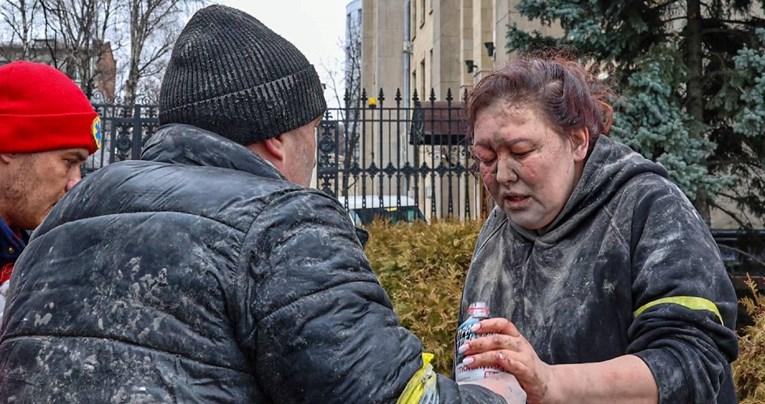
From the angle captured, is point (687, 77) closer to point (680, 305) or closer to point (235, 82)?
point (680, 305)

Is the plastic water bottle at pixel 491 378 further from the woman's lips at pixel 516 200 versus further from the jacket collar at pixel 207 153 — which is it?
the jacket collar at pixel 207 153

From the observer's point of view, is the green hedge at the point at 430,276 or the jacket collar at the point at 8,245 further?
the green hedge at the point at 430,276

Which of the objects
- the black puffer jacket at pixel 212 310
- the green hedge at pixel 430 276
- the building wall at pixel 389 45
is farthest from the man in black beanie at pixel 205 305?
the building wall at pixel 389 45

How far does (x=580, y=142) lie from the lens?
7.68 feet

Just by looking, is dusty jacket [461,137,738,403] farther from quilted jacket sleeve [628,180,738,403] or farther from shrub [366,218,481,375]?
shrub [366,218,481,375]

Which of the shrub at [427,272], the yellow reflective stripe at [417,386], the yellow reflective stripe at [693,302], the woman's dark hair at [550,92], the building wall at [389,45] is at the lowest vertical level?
the shrub at [427,272]

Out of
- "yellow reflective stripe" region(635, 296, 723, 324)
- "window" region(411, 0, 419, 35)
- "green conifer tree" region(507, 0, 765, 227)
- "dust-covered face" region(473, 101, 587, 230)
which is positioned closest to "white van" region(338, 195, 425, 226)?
"green conifer tree" region(507, 0, 765, 227)

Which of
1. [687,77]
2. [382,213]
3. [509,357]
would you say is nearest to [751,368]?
[509,357]

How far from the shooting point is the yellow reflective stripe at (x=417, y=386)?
1329 mm

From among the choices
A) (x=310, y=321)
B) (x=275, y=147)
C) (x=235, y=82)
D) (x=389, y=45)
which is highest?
(x=389, y=45)

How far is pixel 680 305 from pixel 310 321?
3.52 ft

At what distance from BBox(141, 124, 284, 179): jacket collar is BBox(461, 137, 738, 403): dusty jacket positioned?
103 centimetres

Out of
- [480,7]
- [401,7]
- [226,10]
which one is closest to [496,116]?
[226,10]

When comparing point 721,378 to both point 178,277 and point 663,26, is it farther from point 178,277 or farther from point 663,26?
point 663,26
